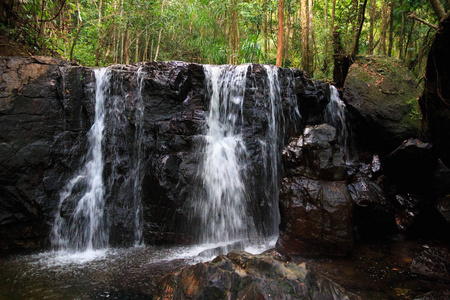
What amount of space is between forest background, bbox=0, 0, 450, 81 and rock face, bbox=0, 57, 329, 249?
1.87m

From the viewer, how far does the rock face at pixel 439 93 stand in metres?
3.78

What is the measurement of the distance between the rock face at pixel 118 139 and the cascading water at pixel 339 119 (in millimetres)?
1298

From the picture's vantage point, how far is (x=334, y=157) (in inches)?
196

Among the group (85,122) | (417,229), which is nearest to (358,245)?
(417,229)

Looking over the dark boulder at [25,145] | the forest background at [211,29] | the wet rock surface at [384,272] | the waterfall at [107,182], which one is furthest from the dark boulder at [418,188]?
the dark boulder at [25,145]

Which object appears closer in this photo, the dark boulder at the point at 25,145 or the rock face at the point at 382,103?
the dark boulder at the point at 25,145

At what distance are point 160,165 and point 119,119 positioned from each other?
1.47m

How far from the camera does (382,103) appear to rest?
6.48m

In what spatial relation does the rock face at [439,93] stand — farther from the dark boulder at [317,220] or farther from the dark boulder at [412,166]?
the dark boulder at [317,220]

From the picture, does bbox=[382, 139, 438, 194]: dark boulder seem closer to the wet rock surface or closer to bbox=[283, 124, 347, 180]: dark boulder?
the wet rock surface

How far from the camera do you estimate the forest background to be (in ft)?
22.5

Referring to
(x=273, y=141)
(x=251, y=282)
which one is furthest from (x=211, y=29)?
(x=251, y=282)

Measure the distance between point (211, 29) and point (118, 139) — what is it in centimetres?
964

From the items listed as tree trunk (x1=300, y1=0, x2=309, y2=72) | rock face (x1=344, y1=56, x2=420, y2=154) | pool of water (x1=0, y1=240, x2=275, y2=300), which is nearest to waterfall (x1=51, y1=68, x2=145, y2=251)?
pool of water (x1=0, y1=240, x2=275, y2=300)
